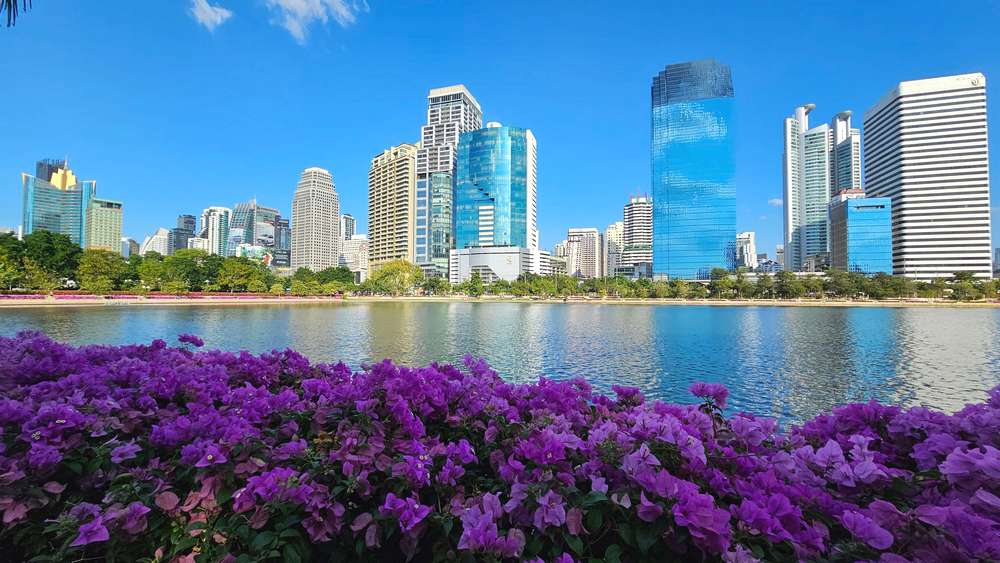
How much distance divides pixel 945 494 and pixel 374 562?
2056 mm

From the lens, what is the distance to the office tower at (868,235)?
311 ft

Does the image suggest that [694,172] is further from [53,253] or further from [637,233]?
[53,253]

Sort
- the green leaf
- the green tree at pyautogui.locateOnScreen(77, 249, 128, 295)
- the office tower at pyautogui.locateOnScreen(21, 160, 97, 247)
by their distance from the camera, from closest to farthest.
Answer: the green leaf → the green tree at pyautogui.locateOnScreen(77, 249, 128, 295) → the office tower at pyautogui.locateOnScreen(21, 160, 97, 247)

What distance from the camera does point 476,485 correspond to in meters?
1.80

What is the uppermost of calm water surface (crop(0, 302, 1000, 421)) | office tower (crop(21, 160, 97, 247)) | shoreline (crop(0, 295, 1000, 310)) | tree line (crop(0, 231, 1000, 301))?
office tower (crop(21, 160, 97, 247))

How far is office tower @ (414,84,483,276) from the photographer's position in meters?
125

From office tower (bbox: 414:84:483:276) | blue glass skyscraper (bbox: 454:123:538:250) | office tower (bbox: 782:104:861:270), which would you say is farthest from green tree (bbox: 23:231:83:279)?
office tower (bbox: 782:104:861:270)

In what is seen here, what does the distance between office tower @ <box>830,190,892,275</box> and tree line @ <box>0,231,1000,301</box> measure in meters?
13.7

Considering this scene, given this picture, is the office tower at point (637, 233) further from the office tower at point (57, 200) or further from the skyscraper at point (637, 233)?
the office tower at point (57, 200)

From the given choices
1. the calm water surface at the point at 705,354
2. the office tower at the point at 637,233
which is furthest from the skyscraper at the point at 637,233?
the calm water surface at the point at 705,354

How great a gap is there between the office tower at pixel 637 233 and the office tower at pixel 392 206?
90.3 meters

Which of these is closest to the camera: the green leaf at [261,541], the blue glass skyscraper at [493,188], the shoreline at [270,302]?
the green leaf at [261,541]

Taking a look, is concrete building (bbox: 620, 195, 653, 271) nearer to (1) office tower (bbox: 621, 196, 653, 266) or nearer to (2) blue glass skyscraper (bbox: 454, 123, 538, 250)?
(1) office tower (bbox: 621, 196, 653, 266)

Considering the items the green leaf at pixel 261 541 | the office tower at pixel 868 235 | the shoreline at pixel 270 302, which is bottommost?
the shoreline at pixel 270 302
